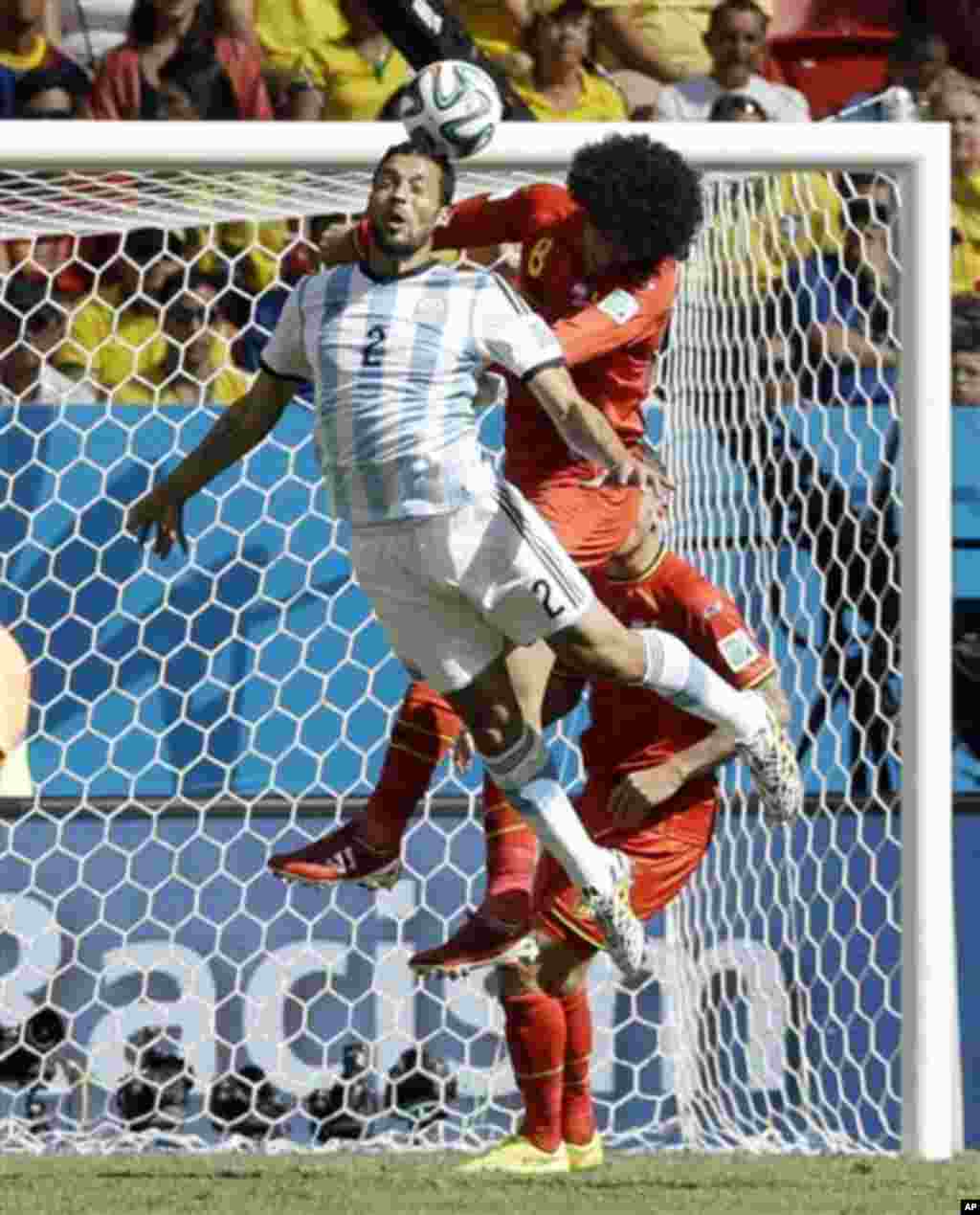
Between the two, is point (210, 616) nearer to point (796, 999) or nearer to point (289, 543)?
point (289, 543)

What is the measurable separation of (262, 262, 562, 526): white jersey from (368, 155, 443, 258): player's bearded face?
0.12 meters

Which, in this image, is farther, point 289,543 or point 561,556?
point 289,543

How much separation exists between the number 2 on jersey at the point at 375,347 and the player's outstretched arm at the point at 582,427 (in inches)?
12.1

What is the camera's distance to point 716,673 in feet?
21.2

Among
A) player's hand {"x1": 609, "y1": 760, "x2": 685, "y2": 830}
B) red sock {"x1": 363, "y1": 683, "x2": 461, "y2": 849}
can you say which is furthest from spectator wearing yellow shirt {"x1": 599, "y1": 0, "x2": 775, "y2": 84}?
player's hand {"x1": 609, "y1": 760, "x2": 685, "y2": 830}

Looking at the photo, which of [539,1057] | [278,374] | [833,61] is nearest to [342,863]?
[539,1057]

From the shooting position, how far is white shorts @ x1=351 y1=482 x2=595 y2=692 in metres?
5.66

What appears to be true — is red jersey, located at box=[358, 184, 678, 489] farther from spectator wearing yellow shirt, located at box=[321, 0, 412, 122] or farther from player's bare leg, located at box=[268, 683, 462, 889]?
spectator wearing yellow shirt, located at box=[321, 0, 412, 122]

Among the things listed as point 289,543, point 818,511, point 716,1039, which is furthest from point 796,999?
point 289,543

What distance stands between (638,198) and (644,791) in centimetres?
129

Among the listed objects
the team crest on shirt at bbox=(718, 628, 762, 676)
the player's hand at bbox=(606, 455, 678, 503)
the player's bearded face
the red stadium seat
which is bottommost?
the team crest on shirt at bbox=(718, 628, 762, 676)

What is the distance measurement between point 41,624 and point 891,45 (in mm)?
4341

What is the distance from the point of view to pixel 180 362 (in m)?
7.73

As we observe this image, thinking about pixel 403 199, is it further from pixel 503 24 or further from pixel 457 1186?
pixel 503 24
